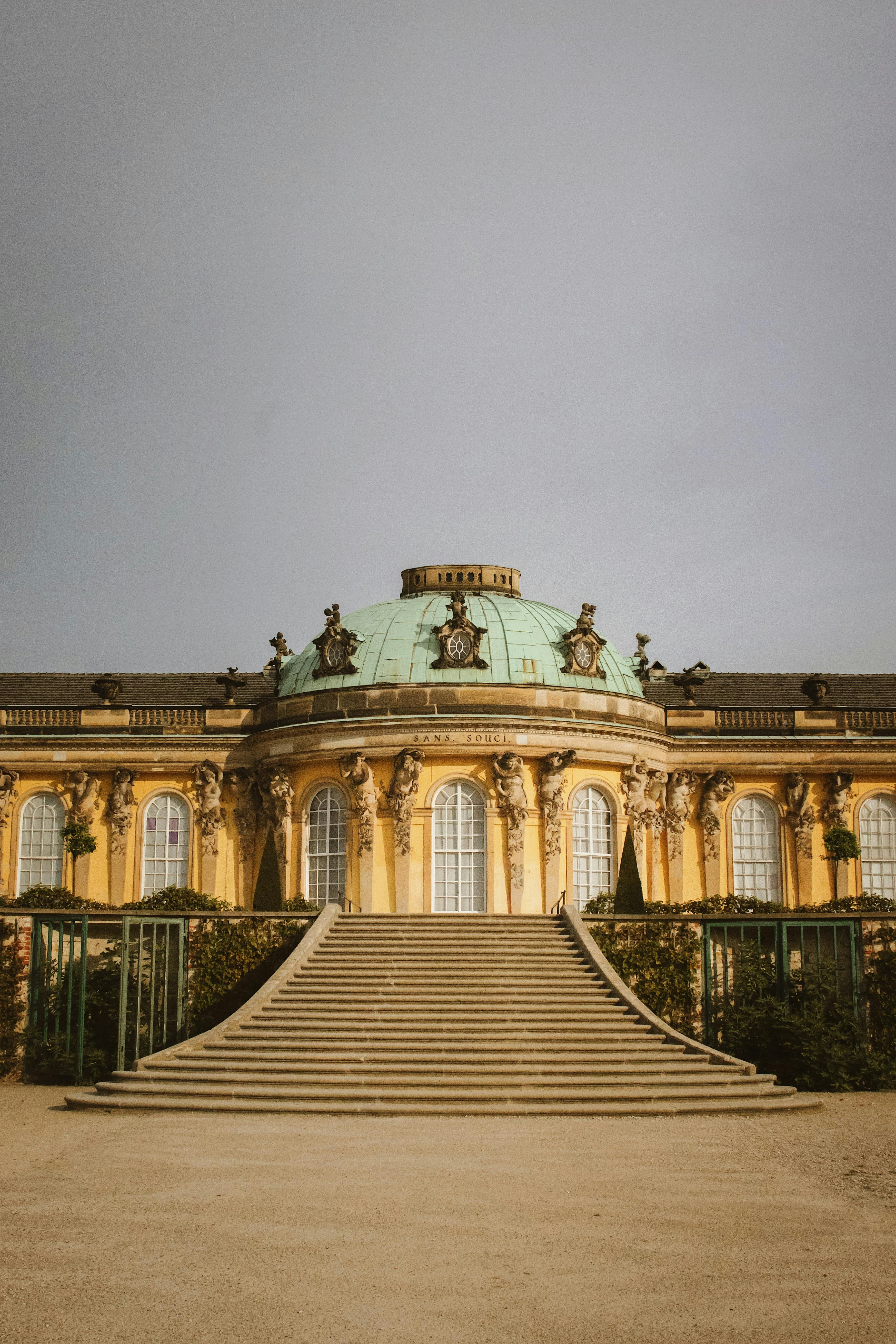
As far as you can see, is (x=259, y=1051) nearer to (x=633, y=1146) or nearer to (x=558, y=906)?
(x=633, y=1146)

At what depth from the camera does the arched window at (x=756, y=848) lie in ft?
137

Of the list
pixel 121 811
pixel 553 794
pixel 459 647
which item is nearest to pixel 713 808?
pixel 553 794

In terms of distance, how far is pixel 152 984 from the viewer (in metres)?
24.9

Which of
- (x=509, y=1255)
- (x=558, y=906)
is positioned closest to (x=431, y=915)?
(x=558, y=906)

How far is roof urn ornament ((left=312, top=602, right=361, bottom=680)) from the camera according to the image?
3991 cm

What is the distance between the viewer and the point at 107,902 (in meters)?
41.4

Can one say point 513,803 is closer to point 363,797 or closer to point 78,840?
point 363,797

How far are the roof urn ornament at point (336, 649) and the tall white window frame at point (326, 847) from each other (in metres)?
3.34

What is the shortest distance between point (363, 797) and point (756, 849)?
12238mm

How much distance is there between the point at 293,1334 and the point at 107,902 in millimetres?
31730

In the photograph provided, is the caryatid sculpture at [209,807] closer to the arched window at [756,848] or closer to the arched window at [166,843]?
the arched window at [166,843]

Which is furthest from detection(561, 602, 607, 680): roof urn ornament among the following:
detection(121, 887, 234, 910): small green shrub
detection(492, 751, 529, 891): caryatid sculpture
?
detection(121, 887, 234, 910): small green shrub

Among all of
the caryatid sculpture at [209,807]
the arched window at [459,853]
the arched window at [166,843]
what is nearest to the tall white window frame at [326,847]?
the arched window at [459,853]

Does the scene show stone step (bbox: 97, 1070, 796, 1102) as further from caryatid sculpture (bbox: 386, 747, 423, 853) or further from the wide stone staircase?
caryatid sculpture (bbox: 386, 747, 423, 853)
